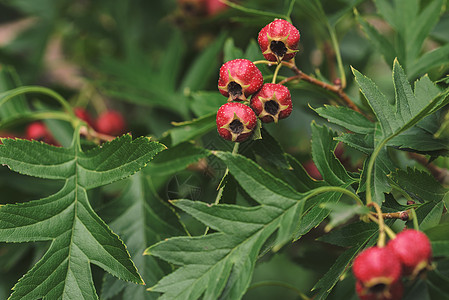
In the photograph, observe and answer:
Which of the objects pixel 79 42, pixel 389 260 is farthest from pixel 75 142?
pixel 79 42

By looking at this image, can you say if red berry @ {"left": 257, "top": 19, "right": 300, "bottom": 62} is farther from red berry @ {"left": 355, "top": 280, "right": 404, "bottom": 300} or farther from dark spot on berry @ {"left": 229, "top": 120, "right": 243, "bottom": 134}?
red berry @ {"left": 355, "top": 280, "right": 404, "bottom": 300}

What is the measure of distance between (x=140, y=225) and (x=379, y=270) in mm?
580

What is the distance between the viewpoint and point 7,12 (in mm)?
2062

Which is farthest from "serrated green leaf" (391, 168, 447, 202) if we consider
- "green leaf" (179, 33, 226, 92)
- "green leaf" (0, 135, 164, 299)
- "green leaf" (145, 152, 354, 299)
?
"green leaf" (179, 33, 226, 92)

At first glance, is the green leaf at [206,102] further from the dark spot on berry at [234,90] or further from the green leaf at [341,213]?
the green leaf at [341,213]

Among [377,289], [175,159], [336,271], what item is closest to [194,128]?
[175,159]

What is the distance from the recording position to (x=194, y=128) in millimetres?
1006

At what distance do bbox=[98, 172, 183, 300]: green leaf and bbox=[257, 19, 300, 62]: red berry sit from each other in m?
0.40

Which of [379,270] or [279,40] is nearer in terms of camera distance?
[379,270]

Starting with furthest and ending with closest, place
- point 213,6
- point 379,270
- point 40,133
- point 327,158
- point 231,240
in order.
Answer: point 213,6, point 40,133, point 327,158, point 231,240, point 379,270

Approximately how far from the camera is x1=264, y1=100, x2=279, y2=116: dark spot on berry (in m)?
0.74

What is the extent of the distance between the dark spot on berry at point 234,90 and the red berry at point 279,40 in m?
0.08

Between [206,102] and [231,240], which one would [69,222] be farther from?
[206,102]

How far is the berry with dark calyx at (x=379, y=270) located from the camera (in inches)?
21.3
